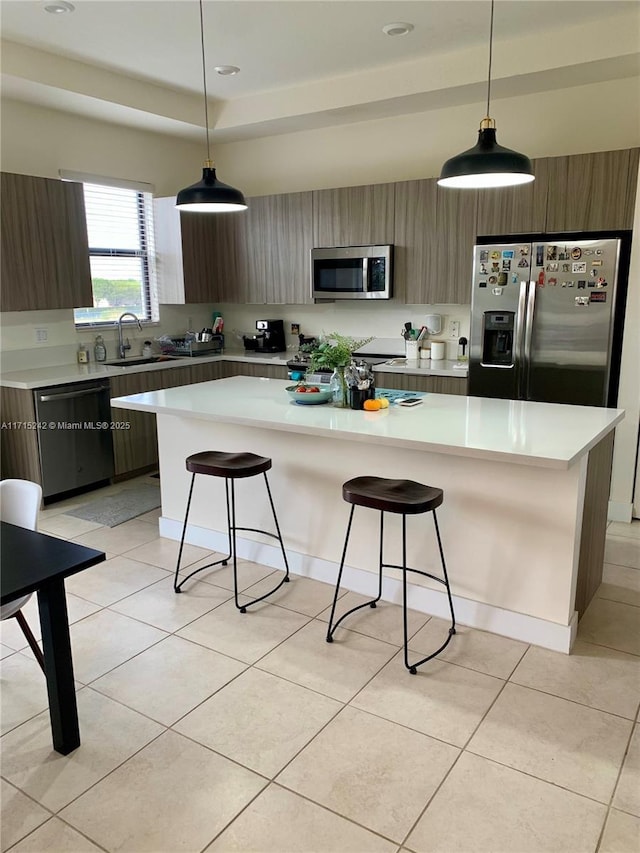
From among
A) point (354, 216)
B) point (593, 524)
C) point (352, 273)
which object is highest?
point (354, 216)

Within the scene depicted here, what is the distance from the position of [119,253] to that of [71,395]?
1617 mm

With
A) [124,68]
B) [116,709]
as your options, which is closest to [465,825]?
[116,709]

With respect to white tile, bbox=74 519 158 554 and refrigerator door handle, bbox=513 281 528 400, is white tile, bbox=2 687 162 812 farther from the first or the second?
refrigerator door handle, bbox=513 281 528 400

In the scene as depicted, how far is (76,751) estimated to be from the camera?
84.4 inches

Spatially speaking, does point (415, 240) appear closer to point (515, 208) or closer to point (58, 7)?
point (515, 208)

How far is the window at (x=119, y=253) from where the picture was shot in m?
5.27

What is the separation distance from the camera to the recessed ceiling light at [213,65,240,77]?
14.3 ft

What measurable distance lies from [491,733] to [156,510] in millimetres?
2890

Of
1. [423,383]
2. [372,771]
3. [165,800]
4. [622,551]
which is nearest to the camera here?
[165,800]

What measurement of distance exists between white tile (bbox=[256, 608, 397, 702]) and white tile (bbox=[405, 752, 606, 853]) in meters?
0.57

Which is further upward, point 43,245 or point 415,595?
point 43,245

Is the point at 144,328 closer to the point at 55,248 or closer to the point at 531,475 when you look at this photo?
the point at 55,248

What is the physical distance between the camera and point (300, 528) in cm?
339

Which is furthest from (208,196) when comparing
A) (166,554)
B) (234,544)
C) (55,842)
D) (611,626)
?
(611,626)
